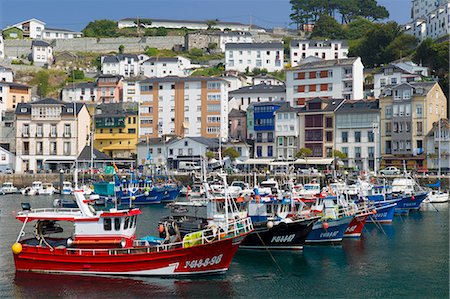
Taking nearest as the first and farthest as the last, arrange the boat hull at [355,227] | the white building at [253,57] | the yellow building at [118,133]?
the boat hull at [355,227], the yellow building at [118,133], the white building at [253,57]

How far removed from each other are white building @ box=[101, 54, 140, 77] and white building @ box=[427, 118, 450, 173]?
59.0m

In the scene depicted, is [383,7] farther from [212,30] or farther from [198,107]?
[198,107]

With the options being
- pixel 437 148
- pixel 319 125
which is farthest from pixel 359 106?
pixel 437 148

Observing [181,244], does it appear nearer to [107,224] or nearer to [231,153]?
[107,224]

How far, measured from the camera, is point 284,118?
80.8 metres

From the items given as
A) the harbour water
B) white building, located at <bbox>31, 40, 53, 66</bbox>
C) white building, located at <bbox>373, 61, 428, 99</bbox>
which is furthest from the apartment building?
the harbour water

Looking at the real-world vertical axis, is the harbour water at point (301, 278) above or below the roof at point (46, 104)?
below

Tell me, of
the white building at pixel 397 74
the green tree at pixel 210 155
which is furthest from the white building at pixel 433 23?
the green tree at pixel 210 155

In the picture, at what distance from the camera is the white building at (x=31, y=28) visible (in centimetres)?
14475

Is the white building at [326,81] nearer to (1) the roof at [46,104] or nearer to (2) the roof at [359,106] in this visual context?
(2) the roof at [359,106]

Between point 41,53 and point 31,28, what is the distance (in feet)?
76.5

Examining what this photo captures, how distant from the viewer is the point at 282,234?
32.5 metres

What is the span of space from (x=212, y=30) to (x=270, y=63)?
28.2m

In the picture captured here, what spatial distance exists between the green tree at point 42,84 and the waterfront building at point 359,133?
53721mm
